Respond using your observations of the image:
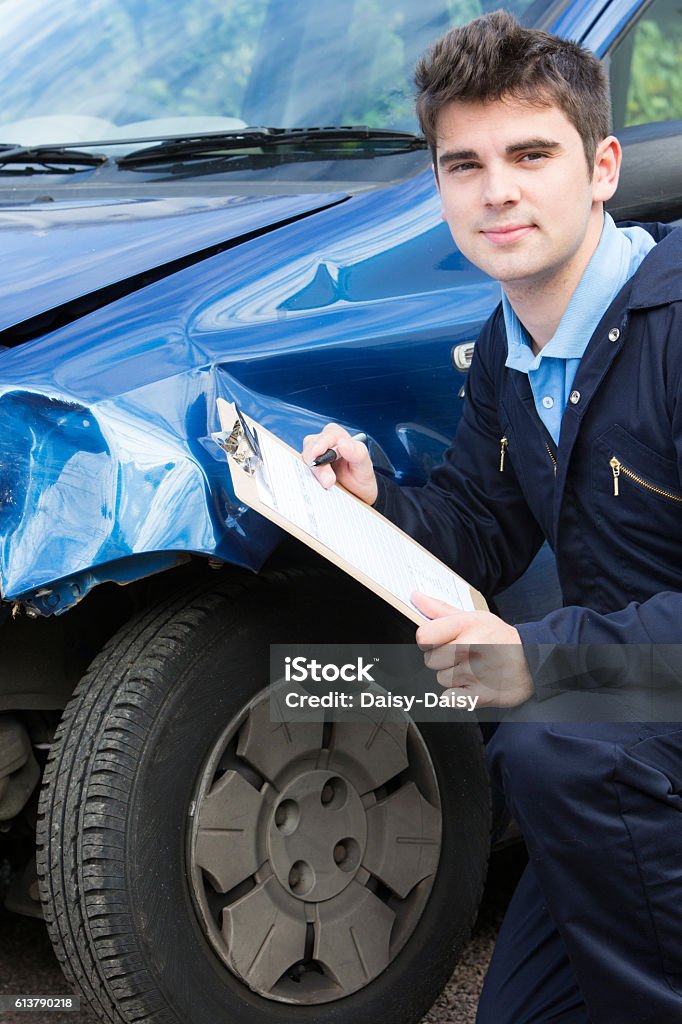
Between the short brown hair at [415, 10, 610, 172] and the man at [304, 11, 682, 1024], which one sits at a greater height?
the short brown hair at [415, 10, 610, 172]

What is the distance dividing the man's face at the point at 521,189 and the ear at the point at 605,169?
1.4 inches

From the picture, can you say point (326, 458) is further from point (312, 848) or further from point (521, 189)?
point (312, 848)

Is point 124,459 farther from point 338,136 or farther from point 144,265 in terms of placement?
point 338,136

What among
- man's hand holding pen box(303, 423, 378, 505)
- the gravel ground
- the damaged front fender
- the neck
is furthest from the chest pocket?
the gravel ground

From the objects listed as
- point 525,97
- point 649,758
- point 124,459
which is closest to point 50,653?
point 124,459

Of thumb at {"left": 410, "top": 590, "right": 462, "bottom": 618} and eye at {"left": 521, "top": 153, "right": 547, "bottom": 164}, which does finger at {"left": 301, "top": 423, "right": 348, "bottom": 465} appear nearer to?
thumb at {"left": 410, "top": 590, "right": 462, "bottom": 618}

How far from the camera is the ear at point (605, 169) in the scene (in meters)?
2.11

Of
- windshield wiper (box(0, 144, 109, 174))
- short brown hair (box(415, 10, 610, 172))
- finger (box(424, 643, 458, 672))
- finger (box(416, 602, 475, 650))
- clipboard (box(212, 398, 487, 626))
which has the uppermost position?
windshield wiper (box(0, 144, 109, 174))

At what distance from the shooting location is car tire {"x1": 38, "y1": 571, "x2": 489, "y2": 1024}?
2.00 meters

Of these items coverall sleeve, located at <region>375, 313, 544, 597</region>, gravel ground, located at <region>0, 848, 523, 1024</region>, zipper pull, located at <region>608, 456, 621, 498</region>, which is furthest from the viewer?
gravel ground, located at <region>0, 848, 523, 1024</region>

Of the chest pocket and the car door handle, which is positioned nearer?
the chest pocket

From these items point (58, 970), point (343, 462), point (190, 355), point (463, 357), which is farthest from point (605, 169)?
point (58, 970)

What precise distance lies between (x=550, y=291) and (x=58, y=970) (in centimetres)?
157

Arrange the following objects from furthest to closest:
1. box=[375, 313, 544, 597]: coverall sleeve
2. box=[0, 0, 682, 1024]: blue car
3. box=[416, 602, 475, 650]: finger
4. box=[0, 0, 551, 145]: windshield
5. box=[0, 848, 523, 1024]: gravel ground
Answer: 1. box=[0, 0, 551, 145]: windshield
2. box=[0, 848, 523, 1024]: gravel ground
3. box=[375, 313, 544, 597]: coverall sleeve
4. box=[0, 0, 682, 1024]: blue car
5. box=[416, 602, 475, 650]: finger
